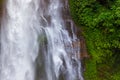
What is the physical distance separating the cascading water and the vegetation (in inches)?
15.8

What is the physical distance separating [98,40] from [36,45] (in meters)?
1.80

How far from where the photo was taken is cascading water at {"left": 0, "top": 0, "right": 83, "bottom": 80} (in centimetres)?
899

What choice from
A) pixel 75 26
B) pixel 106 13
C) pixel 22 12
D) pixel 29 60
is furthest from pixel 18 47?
pixel 106 13

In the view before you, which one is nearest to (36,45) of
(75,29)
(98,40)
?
(75,29)

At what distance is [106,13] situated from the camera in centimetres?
895

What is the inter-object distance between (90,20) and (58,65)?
159 centimetres

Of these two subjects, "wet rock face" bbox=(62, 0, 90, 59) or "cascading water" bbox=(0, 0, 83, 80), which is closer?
"cascading water" bbox=(0, 0, 83, 80)

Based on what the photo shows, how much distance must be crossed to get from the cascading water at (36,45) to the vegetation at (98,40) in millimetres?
400

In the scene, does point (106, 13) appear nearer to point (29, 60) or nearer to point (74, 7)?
point (74, 7)

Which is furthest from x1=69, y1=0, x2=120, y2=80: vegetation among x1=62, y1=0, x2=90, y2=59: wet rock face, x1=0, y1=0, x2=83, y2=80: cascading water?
x1=0, y1=0, x2=83, y2=80: cascading water

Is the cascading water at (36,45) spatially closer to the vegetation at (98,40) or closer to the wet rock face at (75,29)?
the wet rock face at (75,29)

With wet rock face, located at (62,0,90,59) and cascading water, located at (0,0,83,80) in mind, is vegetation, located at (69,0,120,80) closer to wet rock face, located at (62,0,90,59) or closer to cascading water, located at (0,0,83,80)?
wet rock face, located at (62,0,90,59)

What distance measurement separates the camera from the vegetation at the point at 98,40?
923 cm

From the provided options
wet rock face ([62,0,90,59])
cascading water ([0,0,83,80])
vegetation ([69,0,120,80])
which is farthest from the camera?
wet rock face ([62,0,90,59])
